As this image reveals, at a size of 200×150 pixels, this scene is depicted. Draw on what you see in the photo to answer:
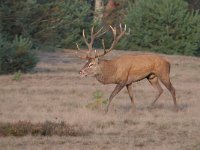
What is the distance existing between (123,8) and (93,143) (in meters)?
44.9

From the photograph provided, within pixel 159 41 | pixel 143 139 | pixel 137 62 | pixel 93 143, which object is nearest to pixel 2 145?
pixel 93 143

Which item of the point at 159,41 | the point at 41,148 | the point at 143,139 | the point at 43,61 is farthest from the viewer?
the point at 159,41

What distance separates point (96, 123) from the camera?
1528 centimetres

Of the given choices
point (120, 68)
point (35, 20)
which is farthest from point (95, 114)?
point (35, 20)

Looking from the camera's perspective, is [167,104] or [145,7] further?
[145,7]

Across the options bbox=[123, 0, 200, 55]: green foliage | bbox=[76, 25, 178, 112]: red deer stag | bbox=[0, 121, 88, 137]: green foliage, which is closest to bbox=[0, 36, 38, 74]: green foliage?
bbox=[76, 25, 178, 112]: red deer stag

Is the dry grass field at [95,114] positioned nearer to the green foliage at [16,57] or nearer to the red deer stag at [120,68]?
the green foliage at [16,57]

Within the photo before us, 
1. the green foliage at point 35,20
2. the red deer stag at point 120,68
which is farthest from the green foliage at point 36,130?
the green foliage at point 35,20

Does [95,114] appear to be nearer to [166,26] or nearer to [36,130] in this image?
[36,130]

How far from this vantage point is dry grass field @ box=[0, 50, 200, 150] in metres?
12.7

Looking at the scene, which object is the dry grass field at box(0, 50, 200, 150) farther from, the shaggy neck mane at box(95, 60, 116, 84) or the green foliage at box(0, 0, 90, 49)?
the green foliage at box(0, 0, 90, 49)

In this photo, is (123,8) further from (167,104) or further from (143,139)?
(143,139)

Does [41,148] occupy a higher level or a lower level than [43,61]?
higher

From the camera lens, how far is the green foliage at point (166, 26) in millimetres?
42469
